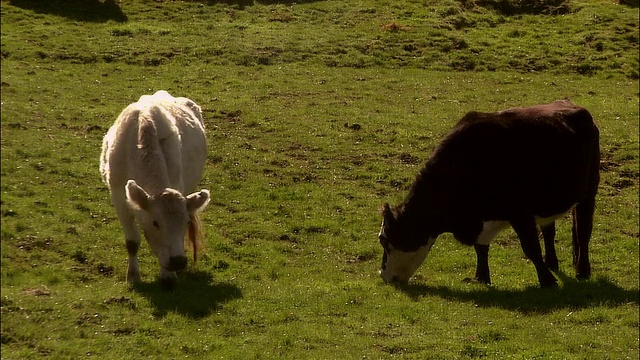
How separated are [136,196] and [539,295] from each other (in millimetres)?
5389

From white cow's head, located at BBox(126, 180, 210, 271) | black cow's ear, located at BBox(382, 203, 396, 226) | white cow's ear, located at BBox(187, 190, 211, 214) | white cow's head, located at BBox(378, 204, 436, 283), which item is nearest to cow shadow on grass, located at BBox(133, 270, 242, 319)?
white cow's head, located at BBox(126, 180, 210, 271)

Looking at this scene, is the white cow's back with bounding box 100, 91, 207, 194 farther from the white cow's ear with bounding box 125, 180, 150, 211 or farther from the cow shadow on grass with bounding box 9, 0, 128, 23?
the cow shadow on grass with bounding box 9, 0, 128, 23

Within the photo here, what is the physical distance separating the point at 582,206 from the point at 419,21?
11752 mm

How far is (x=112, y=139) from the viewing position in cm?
1218

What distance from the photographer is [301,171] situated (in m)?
18.4

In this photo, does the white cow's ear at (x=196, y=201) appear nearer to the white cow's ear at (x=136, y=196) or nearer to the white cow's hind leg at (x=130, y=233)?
the white cow's ear at (x=136, y=196)

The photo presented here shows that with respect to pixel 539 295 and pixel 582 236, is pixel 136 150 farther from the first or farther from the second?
pixel 582 236

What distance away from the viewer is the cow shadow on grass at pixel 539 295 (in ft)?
37.8

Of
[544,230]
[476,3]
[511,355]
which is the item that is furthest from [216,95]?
[511,355]

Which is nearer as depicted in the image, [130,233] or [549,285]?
[130,233]

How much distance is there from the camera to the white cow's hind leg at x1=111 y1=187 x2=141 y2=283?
11.6m

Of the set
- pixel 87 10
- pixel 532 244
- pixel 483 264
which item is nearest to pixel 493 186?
pixel 532 244

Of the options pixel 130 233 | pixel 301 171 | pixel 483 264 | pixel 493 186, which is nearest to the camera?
pixel 130 233

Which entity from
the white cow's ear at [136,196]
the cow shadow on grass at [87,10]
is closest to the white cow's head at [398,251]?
the white cow's ear at [136,196]
